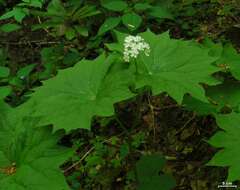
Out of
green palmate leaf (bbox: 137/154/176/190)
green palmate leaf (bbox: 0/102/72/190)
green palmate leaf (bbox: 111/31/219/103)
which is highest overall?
green palmate leaf (bbox: 111/31/219/103)

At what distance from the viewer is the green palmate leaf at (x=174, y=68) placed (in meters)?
2.00

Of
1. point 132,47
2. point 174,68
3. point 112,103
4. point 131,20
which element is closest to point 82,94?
point 112,103

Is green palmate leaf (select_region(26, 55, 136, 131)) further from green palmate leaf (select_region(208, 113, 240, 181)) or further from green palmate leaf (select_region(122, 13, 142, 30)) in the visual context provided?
green palmate leaf (select_region(122, 13, 142, 30))

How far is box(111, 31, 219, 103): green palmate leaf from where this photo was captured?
2.00m

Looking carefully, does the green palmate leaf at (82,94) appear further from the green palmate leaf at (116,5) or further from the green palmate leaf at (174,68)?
the green palmate leaf at (116,5)

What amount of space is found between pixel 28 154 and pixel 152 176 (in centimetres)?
98

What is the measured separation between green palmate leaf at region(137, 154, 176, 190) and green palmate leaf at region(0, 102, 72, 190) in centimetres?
80

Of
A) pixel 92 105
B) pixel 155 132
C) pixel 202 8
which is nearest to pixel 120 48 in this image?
pixel 92 105

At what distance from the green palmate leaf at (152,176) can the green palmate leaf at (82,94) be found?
810 mm

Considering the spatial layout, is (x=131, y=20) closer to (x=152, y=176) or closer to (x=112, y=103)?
(x=152, y=176)

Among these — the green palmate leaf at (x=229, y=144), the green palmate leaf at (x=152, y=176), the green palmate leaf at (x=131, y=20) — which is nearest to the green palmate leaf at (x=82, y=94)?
the green palmate leaf at (x=229, y=144)

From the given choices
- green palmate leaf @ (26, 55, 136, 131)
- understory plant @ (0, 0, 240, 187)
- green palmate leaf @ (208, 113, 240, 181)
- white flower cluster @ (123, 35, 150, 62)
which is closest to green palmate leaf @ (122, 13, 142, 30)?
understory plant @ (0, 0, 240, 187)

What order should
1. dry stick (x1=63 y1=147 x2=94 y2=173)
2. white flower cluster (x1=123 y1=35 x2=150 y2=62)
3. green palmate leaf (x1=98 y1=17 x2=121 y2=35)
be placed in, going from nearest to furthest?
white flower cluster (x1=123 y1=35 x2=150 y2=62)
dry stick (x1=63 y1=147 x2=94 y2=173)
green palmate leaf (x1=98 y1=17 x2=121 y2=35)

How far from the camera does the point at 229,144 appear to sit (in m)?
2.00
